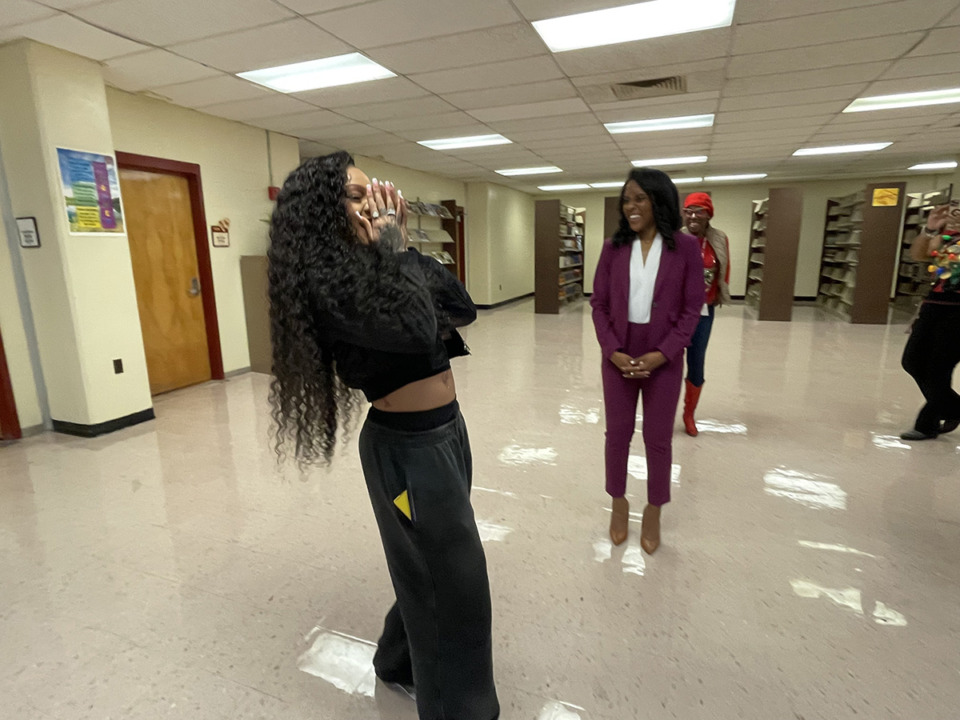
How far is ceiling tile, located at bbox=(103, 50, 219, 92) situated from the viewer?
11.9 feet

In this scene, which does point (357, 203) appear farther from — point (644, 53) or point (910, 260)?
point (910, 260)

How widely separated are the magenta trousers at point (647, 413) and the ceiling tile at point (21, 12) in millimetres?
3569

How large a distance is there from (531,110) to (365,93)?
5.41ft

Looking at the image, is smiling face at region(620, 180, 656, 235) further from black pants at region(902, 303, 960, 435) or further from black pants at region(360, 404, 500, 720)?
black pants at region(902, 303, 960, 435)

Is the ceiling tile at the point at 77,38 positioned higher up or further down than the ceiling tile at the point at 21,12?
further down

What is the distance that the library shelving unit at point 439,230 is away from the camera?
29.6 ft

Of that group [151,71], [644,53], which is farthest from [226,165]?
[644,53]

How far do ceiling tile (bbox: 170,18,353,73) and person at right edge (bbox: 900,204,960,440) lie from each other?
12.7 feet

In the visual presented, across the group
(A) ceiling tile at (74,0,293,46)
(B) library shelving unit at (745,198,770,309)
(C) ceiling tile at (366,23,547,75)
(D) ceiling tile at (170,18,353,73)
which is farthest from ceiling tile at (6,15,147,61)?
(B) library shelving unit at (745,198,770,309)

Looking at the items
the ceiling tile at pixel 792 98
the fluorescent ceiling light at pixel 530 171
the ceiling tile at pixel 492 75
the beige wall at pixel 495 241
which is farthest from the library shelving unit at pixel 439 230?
the ceiling tile at pixel 792 98

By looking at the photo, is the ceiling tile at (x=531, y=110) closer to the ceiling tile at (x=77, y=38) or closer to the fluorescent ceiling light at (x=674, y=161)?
the ceiling tile at (x=77, y=38)

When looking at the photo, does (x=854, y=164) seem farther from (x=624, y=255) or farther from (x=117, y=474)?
(x=117, y=474)

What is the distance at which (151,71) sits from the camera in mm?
3875

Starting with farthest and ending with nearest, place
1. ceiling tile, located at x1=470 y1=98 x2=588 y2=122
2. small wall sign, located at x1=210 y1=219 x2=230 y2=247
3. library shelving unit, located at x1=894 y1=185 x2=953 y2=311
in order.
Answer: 1. library shelving unit, located at x1=894 y1=185 x2=953 y2=311
2. small wall sign, located at x1=210 y1=219 x2=230 y2=247
3. ceiling tile, located at x1=470 y1=98 x2=588 y2=122
